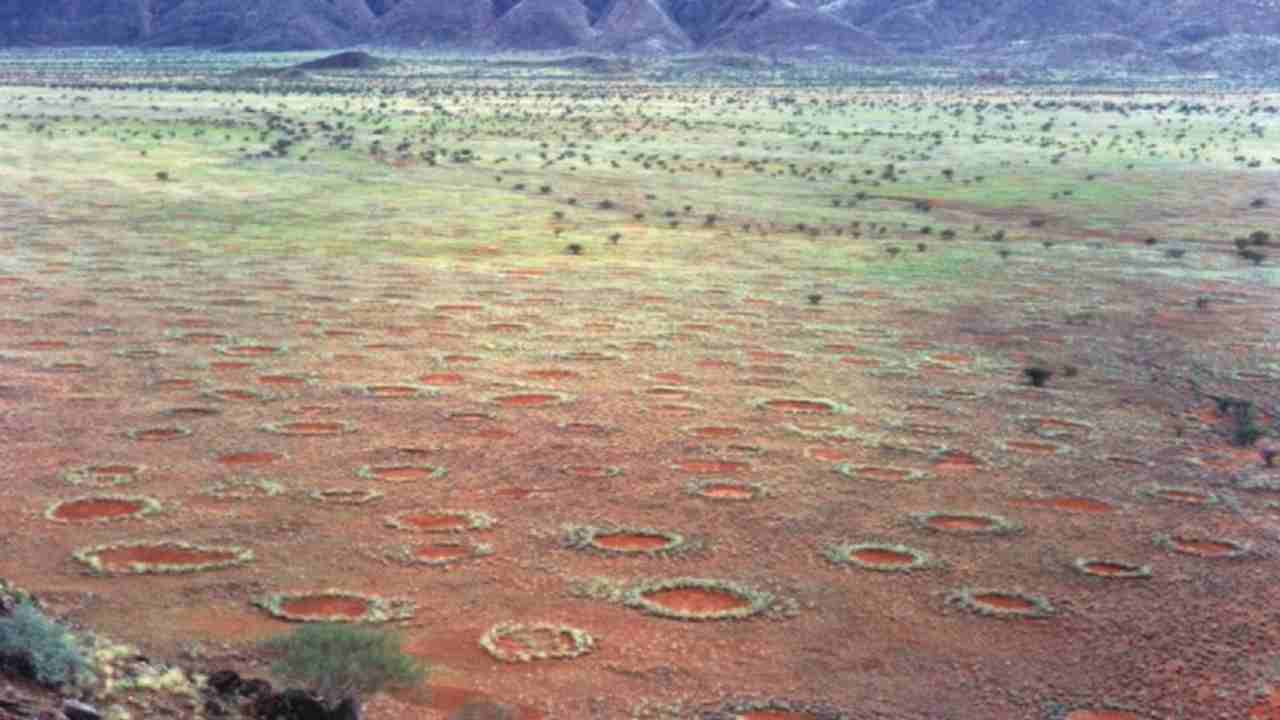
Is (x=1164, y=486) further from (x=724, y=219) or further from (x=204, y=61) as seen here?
(x=204, y=61)

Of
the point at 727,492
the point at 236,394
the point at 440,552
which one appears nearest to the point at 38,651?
the point at 440,552

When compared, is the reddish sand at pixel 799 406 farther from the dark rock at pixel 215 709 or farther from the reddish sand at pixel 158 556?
the dark rock at pixel 215 709

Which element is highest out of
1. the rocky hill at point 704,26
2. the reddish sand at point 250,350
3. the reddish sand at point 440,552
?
the rocky hill at point 704,26

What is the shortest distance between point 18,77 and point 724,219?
89.4m

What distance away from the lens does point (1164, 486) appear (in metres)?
18.4

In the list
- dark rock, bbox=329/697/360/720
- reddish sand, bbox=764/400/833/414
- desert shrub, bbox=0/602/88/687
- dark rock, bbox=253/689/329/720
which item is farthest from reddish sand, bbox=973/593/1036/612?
desert shrub, bbox=0/602/88/687

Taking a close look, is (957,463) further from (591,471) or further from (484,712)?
(484,712)

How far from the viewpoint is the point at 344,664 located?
35.3 ft

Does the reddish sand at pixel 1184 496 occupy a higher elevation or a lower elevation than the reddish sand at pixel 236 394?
higher

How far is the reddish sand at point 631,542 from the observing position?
51.2 ft

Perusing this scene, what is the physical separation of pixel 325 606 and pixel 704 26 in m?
175

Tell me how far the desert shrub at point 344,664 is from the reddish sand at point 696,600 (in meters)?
3.37

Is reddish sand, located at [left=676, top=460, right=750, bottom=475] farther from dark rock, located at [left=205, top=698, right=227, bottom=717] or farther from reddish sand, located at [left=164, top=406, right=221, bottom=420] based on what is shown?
dark rock, located at [left=205, top=698, right=227, bottom=717]

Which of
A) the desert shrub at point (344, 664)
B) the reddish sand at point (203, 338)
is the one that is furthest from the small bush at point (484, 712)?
the reddish sand at point (203, 338)
